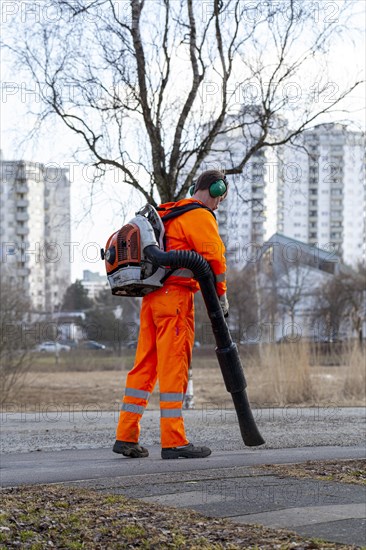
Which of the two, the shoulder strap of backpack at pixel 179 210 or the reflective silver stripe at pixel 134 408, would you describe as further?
the reflective silver stripe at pixel 134 408

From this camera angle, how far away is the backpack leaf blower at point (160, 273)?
7211 millimetres

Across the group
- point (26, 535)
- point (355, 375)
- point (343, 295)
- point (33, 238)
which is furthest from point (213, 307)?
point (33, 238)

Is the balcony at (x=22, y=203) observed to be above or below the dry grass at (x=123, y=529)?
above

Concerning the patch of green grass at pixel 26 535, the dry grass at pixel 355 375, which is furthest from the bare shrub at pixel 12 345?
the patch of green grass at pixel 26 535

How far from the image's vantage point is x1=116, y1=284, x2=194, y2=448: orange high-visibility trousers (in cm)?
751

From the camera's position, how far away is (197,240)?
7438 millimetres

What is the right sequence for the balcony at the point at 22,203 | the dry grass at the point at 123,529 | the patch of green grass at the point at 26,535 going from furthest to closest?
the balcony at the point at 22,203 → the patch of green grass at the point at 26,535 → the dry grass at the point at 123,529

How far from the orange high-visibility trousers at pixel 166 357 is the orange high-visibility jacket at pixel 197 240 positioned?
0.14 meters

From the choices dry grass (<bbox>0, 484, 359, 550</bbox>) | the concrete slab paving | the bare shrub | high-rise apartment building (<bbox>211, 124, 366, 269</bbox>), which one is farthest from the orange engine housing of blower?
the bare shrub

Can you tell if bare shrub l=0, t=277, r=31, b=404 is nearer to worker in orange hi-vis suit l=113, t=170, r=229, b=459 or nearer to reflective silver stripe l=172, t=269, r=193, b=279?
worker in orange hi-vis suit l=113, t=170, r=229, b=459

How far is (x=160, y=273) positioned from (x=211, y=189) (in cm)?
82

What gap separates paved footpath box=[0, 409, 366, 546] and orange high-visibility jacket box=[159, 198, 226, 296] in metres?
1.38

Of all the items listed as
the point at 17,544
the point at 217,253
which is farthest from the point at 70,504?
Answer: the point at 217,253

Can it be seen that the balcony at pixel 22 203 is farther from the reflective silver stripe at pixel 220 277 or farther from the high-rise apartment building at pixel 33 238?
the reflective silver stripe at pixel 220 277
